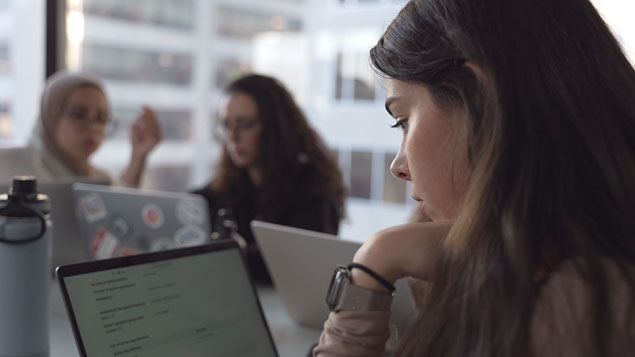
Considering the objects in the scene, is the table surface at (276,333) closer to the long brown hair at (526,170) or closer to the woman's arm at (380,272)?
the woman's arm at (380,272)

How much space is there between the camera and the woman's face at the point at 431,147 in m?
0.74

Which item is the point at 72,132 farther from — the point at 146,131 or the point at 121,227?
the point at 121,227

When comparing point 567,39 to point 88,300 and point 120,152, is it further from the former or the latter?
point 120,152

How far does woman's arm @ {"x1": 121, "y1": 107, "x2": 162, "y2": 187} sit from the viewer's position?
2451 mm

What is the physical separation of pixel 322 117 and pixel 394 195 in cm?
53

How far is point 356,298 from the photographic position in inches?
29.0

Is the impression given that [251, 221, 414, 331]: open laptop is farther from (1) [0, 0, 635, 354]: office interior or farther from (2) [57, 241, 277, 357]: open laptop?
(1) [0, 0, 635, 354]: office interior

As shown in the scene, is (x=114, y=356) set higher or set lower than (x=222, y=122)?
lower

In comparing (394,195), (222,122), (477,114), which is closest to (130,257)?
(477,114)

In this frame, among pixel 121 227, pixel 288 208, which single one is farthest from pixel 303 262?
pixel 288 208

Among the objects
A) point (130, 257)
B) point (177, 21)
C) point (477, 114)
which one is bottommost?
point (130, 257)

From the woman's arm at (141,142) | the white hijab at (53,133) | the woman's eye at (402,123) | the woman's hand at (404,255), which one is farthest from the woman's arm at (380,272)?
the white hijab at (53,133)

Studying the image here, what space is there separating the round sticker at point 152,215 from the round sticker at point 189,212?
0.17ft

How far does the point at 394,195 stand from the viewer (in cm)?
306
